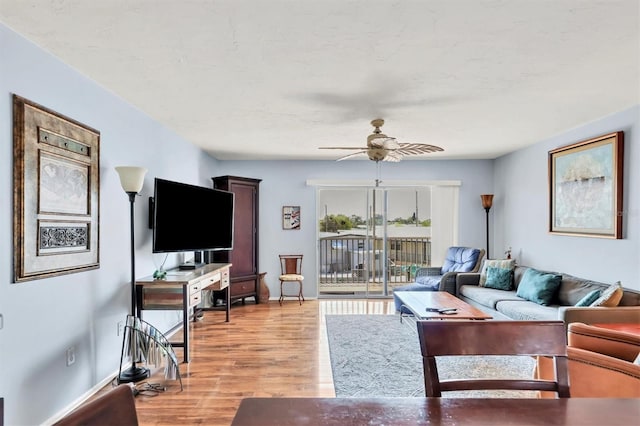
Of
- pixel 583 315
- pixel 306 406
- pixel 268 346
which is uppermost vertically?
pixel 306 406

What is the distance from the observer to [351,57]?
247 cm

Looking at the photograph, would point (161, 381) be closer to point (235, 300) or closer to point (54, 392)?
point (54, 392)

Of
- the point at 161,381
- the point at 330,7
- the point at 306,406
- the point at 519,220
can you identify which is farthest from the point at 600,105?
the point at 161,381

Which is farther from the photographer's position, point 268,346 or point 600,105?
point 268,346

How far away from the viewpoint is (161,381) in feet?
10.2

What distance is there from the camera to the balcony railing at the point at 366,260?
664cm

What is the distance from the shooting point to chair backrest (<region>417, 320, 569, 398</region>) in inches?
50.7

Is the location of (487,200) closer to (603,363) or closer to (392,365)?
(392,365)

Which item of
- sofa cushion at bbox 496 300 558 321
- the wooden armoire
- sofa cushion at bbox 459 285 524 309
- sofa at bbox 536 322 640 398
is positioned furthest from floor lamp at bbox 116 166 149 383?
sofa cushion at bbox 459 285 524 309

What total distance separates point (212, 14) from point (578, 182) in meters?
4.23

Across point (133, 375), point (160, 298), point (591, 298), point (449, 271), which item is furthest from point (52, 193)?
point (449, 271)

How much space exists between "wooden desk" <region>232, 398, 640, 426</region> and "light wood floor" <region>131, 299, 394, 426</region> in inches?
66.7

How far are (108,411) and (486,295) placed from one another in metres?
4.51

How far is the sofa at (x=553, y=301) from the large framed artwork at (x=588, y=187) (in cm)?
60
